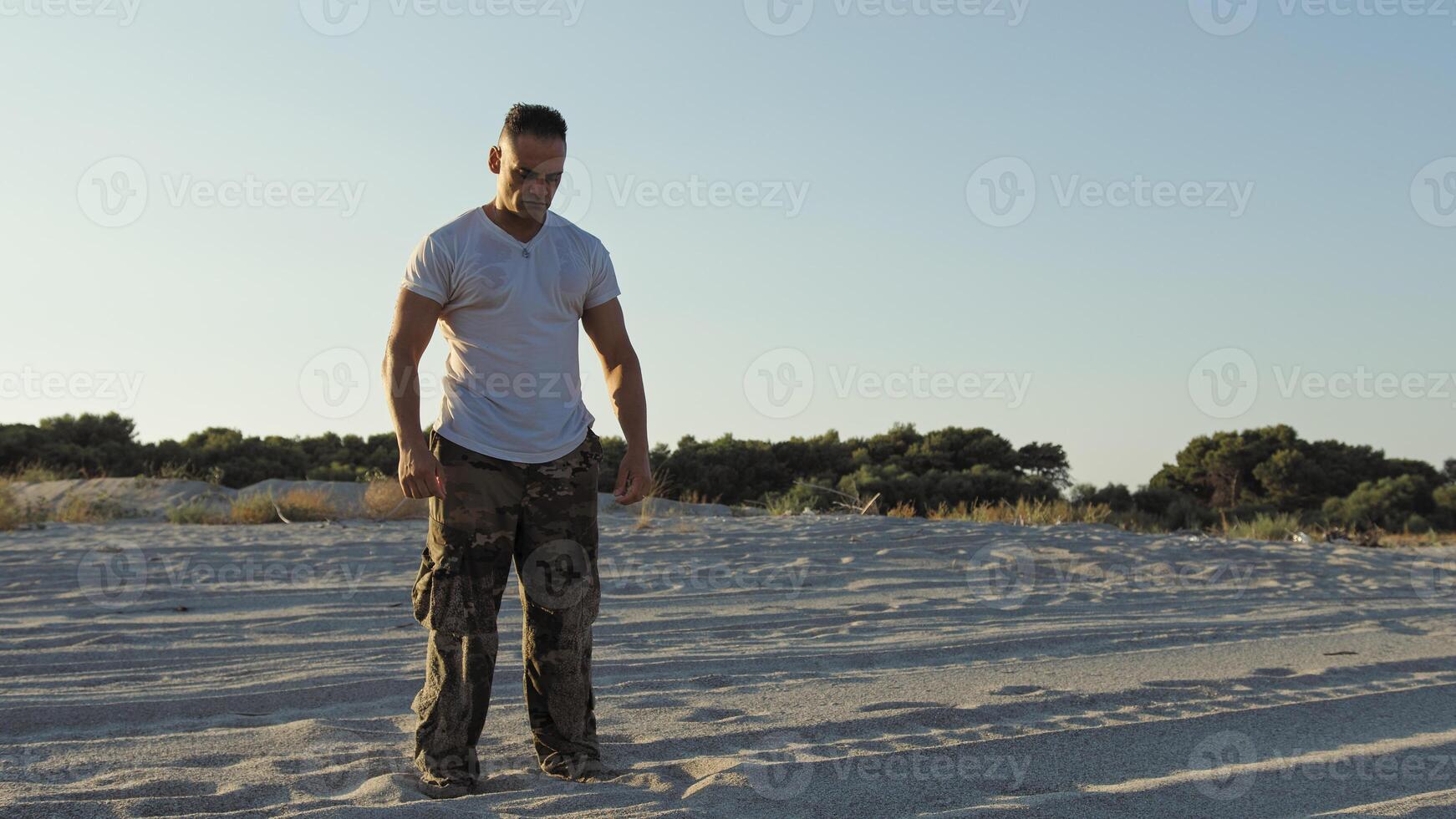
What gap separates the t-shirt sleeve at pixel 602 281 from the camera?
350 centimetres

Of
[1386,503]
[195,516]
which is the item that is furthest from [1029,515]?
[1386,503]

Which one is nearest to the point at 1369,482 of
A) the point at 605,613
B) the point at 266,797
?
the point at 605,613

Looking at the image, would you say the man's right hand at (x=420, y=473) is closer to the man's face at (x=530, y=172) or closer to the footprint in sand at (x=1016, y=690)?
the man's face at (x=530, y=172)

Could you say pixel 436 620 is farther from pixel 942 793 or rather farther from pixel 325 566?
Answer: pixel 325 566

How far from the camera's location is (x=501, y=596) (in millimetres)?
3256

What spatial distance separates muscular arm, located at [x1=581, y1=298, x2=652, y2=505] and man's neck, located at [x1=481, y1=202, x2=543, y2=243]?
337mm

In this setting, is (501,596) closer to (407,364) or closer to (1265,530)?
(407,364)

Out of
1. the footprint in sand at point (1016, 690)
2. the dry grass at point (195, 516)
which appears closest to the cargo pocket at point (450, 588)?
the footprint in sand at point (1016, 690)

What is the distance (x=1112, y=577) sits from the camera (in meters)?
8.74

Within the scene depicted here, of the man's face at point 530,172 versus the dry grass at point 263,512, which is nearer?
the man's face at point 530,172

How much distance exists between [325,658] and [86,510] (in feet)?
29.7

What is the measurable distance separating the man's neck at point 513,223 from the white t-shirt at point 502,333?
0.10ft

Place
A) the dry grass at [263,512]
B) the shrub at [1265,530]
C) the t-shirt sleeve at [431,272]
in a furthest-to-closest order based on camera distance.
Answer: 1. the shrub at [1265,530]
2. the dry grass at [263,512]
3. the t-shirt sleeve at [431,272]

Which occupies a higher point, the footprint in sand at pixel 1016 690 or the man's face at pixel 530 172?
the man's face at pixel 530 172
